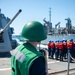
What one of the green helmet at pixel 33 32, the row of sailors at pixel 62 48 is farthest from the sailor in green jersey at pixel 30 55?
the row of sailors at pixel 62 48

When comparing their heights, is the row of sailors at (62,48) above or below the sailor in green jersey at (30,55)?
below

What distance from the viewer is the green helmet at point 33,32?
1.95 metres

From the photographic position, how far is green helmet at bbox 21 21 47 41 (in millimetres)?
1950

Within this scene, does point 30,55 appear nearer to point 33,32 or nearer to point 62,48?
point 33,32

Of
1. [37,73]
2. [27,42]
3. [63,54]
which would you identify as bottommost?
[63,54]

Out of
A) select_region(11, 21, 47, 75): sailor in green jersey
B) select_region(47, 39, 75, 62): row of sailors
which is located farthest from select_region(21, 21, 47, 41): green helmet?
select_region(47, 39, 75, 62): row of sailors

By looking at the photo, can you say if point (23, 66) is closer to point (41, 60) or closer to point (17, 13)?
point (41, 60)

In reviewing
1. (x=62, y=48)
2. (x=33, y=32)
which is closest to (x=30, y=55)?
(x=33, y=32)

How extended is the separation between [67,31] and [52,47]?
25.1 meters

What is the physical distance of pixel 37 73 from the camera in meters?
1.74

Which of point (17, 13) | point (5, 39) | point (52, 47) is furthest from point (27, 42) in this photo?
point (5, 39)

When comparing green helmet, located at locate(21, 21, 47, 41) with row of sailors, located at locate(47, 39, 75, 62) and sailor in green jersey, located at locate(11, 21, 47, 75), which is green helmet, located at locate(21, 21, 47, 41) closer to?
sailor in green jersey, located at locate(11, 21, 47, 75)

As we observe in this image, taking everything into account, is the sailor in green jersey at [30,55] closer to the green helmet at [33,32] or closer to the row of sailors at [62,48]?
the green helmet at [33,32]

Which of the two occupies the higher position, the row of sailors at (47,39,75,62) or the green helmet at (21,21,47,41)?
the green helmet at (21,21,47,41)
